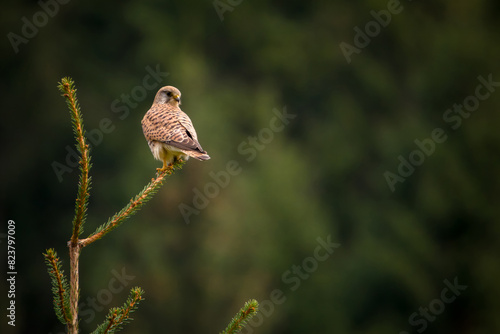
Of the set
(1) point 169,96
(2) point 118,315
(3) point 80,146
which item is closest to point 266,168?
(1) point 169,96

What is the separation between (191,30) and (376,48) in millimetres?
7898

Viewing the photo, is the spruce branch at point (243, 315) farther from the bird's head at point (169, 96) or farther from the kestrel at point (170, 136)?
the bird's head at point (169, 96)

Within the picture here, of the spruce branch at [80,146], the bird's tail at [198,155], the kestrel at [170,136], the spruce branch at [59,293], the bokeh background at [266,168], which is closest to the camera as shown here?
the spruce branch at [59,293]

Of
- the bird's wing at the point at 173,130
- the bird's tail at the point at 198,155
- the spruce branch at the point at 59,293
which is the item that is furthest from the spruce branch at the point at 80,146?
the bird's wing at the point at 173,130

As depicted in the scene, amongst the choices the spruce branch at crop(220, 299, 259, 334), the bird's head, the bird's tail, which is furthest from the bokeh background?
the spruce branch at crop(220, 299, 259, 334)

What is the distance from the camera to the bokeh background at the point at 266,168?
1543 centimetres

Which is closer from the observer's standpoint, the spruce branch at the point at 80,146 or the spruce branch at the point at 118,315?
the spruce branch at the point at 118,315

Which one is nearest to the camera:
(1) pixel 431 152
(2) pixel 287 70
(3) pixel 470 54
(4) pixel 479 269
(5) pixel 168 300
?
(5) pixel 168 300

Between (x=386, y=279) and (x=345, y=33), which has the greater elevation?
(x=345, y=33)

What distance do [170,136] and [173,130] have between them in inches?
4.0

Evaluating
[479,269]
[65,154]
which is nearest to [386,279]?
[479,269]

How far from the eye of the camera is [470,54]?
829 inches

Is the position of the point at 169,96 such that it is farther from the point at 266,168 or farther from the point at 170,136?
the point at 266,168

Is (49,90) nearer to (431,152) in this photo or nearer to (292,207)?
(292,207)
